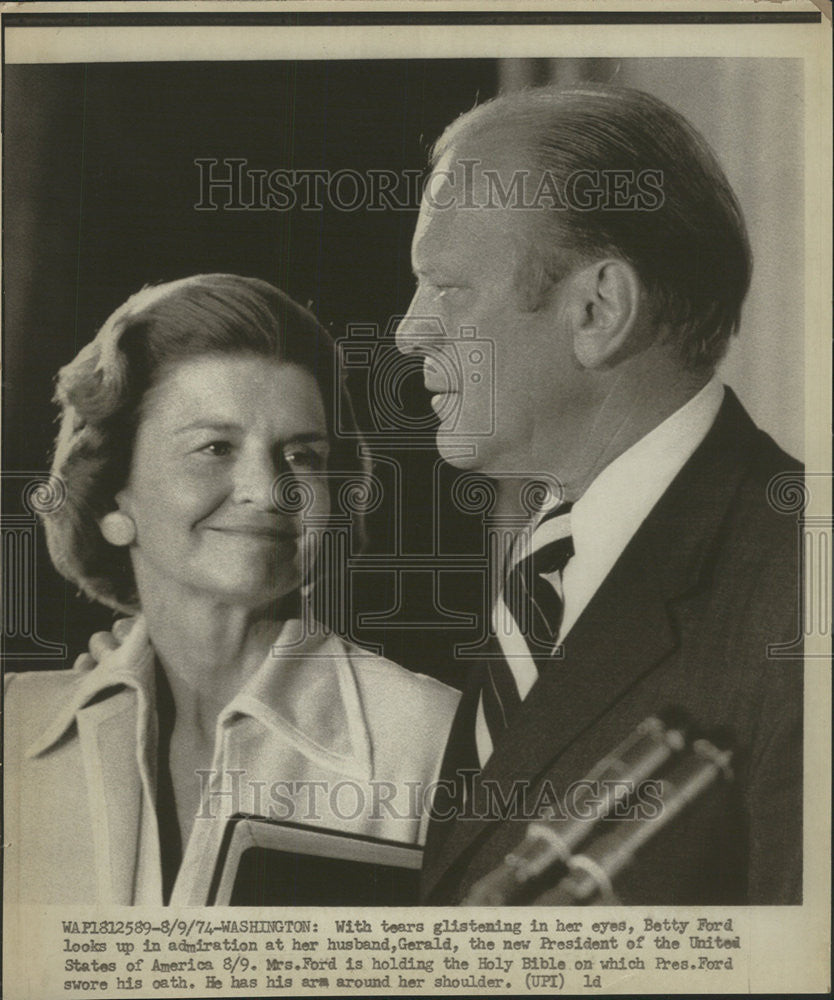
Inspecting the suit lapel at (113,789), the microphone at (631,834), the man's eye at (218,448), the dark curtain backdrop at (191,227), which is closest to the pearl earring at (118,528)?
the dark curtain backdrop at (191,227)

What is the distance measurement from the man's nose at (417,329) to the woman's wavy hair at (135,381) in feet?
0.56

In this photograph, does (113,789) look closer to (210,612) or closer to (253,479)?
(210,612)

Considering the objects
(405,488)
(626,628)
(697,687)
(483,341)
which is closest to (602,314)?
(483,341)

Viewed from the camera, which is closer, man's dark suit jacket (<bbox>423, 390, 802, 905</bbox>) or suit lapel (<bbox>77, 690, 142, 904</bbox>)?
man's dark suit jacket (<bbox>423, 390, 802, 905</bbox>)

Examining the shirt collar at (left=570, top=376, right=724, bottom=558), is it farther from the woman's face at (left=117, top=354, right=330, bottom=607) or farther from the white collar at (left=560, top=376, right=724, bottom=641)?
the woman's face at (left=117, top=354, right=330, bottom=607)

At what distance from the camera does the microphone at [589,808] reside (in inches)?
103

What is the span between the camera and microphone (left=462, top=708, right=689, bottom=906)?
2.62 meters

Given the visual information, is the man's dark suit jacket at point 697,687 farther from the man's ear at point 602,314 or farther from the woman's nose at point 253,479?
the woman's nose at point 253,479

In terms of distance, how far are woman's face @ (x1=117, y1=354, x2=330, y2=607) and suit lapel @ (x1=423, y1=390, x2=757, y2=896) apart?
26.4 inches

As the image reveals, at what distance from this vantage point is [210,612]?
273 cm

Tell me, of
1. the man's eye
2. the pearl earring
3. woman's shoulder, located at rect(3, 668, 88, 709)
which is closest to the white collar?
the man's eye

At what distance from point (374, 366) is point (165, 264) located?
1.86ft

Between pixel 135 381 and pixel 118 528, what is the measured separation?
36cm

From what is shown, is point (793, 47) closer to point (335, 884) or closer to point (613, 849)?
point (613, 849)
